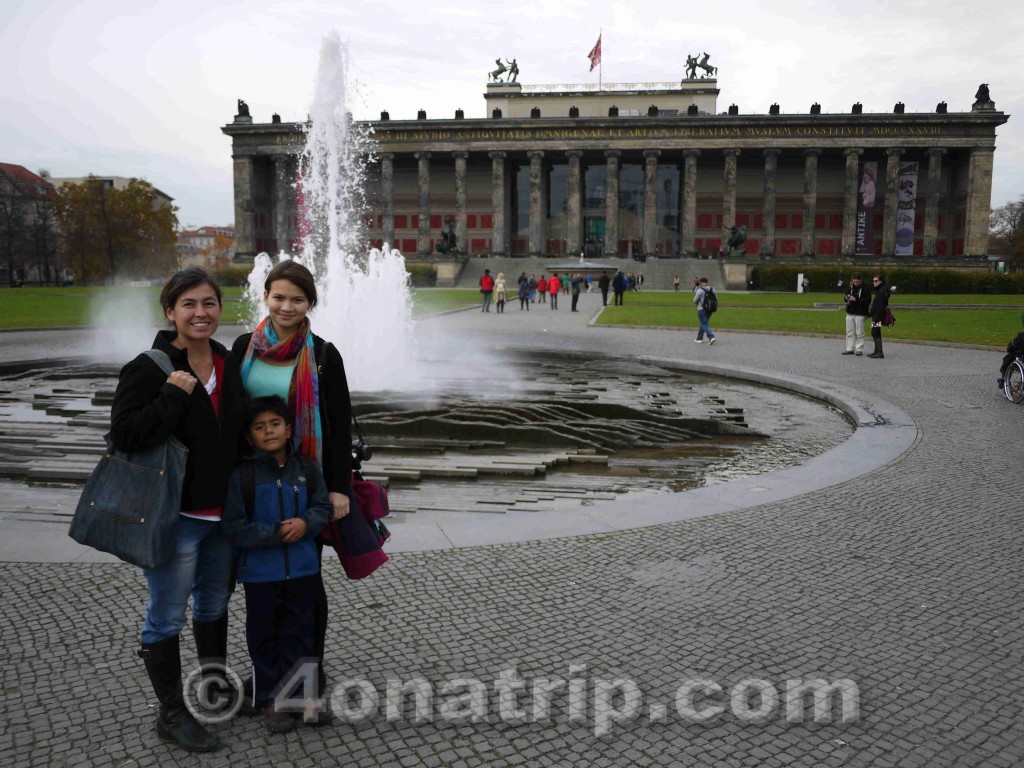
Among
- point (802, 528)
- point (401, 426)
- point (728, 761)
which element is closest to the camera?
point (728, 761)

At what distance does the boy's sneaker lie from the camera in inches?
141

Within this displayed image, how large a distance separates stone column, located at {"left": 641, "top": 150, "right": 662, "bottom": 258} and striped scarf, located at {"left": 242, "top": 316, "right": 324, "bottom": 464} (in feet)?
230

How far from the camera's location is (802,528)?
21.4ft

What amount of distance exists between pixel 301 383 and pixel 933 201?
7944 cm

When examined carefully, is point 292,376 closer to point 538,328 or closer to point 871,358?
point 871,358

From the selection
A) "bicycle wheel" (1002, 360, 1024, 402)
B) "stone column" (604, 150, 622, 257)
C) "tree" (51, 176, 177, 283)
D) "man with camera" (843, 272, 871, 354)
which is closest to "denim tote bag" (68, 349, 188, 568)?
"bicycle wheel" (1002, 360, 1024, 402)

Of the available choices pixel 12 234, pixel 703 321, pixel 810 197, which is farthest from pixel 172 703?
pixel 12 234

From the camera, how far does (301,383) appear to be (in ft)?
12.0

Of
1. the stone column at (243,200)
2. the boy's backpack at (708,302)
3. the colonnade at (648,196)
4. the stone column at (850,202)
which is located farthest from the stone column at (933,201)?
the boy's backpack at (708,302)

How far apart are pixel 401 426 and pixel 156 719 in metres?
7.10

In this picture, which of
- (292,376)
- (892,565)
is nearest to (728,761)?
(292,376)

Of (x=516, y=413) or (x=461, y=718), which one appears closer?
(x=461, y=718)

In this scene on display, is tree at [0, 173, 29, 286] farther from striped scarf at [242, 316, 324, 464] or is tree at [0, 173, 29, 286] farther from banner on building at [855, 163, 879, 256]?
striped scarf at [242, 316, 324, 464]

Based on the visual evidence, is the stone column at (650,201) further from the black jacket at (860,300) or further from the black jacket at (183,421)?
the black jacket at (183,421)
